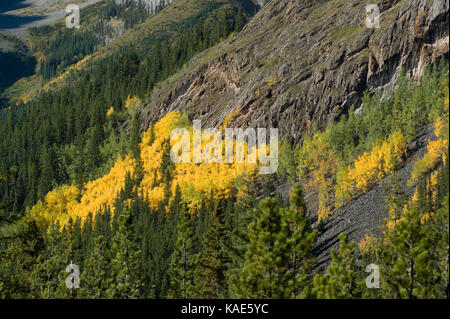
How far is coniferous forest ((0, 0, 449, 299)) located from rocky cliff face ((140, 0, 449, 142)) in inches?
86.1

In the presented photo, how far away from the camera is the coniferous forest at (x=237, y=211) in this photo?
42222mm

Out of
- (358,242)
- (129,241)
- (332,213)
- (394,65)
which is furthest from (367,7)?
(129,241)

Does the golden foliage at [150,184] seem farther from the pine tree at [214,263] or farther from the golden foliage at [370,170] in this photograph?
the pine tree at [214,263]

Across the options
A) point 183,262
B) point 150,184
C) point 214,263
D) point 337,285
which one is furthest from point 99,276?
point 150,184

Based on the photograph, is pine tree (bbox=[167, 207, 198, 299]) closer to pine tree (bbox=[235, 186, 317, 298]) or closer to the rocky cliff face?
pine tree (bbox=[235, 186, 317, 298])

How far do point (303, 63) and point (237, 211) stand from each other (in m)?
57.3

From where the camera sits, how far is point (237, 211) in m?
113

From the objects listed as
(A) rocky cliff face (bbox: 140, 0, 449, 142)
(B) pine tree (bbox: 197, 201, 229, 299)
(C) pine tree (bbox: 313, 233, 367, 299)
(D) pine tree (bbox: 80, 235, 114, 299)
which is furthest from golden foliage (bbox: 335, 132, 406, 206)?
(C) pine tree (bbox: 313, 233, 367, 299)

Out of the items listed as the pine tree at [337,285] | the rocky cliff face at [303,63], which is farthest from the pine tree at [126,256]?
the rocky cliff face at [303,63]

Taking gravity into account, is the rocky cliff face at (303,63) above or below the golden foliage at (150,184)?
above

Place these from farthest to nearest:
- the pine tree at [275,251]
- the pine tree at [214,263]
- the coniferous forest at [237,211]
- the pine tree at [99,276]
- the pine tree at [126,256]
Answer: the pine tree at [214,263]
the pine tree at [126,256]
the pine tree at [99,276]
the pine tree at [275,251]
the coniferous forest at [237,211]

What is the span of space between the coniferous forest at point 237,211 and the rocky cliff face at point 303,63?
7.18 feet

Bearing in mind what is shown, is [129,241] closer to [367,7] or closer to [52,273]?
[52,273]

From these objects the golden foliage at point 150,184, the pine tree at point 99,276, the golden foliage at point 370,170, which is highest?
the golden foliage at point 150,184
